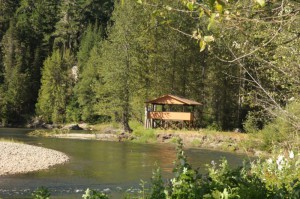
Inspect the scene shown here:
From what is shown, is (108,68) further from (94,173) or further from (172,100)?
(94,173)

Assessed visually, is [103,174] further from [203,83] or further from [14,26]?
[14,26]

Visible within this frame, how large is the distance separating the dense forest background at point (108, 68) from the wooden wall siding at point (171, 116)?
9.18ft

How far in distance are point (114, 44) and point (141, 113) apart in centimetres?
731

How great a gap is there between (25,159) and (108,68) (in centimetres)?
2218

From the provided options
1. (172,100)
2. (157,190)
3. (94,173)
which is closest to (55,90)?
(172,100)

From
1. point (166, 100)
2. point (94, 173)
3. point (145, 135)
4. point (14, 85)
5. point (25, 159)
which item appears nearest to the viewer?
point (94, 173)

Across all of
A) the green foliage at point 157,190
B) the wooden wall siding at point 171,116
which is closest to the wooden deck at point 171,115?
the wooden wall siding at point 171,116

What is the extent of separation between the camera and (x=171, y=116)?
38031 mm

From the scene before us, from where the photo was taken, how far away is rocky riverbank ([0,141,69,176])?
59.0ft

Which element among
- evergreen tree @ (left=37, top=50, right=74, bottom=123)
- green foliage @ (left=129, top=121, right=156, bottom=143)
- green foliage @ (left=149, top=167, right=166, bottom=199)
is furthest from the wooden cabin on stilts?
green foliage @ (left=149, top=167, right=166, bottom=199)

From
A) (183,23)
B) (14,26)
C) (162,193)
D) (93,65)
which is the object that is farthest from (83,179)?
(14,26)

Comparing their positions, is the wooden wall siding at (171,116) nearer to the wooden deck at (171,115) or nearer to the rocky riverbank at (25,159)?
the wooden deck at (171,115)

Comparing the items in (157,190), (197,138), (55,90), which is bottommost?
(197,138)

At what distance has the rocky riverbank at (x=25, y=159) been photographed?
59.0 ft
